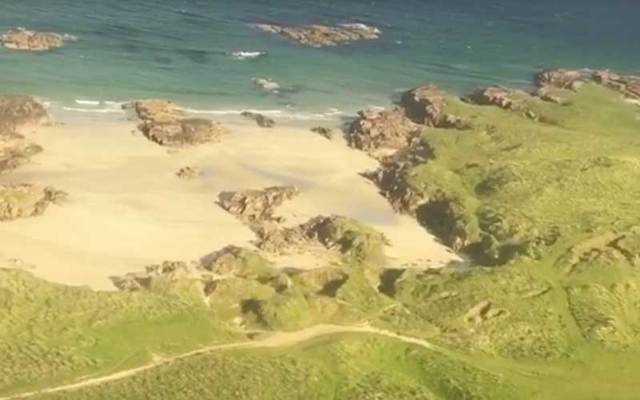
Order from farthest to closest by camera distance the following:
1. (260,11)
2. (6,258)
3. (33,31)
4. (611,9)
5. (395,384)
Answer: (611,9), (260,11), (33,31), (6,258), (395,384)

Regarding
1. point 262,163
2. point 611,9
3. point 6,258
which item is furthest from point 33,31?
point 611,9

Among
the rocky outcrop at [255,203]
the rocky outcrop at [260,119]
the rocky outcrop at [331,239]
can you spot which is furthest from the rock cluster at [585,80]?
the rocky outcrop at [331,239]

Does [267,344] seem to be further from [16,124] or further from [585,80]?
[585,80]

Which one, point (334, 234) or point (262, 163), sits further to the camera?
point (262, 163)

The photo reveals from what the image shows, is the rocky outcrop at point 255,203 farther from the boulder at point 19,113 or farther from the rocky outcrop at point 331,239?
the boulder at point 19,113

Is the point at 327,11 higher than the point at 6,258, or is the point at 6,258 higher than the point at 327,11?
the point at 327,11

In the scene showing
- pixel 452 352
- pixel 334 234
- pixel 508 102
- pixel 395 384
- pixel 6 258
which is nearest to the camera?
pixel 395 384

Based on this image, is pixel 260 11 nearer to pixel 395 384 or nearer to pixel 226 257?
pixel 226 257
